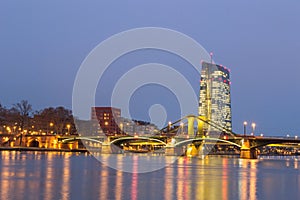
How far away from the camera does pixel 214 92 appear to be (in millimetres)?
160625

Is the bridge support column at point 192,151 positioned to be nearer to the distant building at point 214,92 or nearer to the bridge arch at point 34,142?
the distant building at point 214,92

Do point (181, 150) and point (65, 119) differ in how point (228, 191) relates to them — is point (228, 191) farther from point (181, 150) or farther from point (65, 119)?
point (65, 119)

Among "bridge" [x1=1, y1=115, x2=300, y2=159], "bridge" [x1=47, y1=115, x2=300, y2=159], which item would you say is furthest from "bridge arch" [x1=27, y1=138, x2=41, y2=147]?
"bridge" [x1=47, y1=115, x2=300, y2=159]

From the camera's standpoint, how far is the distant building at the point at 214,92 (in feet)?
515

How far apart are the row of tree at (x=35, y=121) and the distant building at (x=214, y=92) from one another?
1558 inches

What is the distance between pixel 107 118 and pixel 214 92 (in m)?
45.5

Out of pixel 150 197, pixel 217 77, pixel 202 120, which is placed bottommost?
pixel 150 197

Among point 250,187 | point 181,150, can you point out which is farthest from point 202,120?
point 250,187

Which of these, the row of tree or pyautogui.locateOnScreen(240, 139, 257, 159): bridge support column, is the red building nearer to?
the row of tree

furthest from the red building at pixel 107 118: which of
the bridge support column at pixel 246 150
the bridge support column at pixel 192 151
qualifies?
the bridge support column at pixel 246 150

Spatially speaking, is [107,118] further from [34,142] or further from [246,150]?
[246,150]

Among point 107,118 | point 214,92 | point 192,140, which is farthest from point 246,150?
point 107,118

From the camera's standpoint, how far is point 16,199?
21594mm

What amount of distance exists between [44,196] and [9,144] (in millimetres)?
117525
